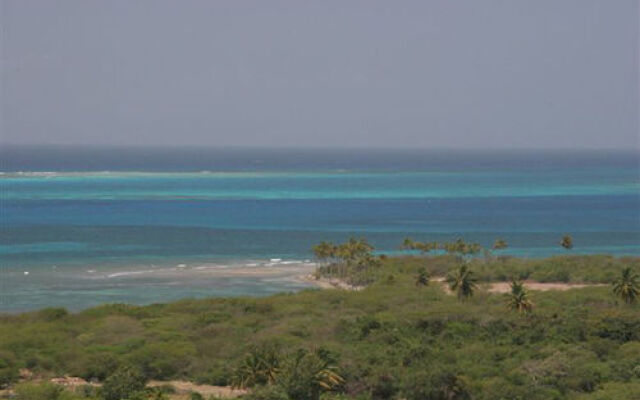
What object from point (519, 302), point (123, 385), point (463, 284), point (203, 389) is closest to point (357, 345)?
point (203, 389)

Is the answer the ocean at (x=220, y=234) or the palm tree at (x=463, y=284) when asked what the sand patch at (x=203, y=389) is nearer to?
the palm tree at (x=463, y=284)

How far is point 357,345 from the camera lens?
172ft

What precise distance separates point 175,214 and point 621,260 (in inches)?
3588

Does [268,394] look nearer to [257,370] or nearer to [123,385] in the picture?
[257,370]

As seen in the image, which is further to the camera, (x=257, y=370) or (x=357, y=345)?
(x=357, y=345)

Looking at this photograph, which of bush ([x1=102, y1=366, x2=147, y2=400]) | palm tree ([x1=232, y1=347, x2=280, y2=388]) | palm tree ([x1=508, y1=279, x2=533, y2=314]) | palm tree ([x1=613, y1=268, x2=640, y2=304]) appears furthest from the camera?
palm tree ([x1=613, y1=268, x2=640, y2=304])

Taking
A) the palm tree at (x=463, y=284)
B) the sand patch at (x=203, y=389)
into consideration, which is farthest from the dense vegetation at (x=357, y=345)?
the sand patch at (x=203, y=389)

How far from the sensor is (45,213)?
158m

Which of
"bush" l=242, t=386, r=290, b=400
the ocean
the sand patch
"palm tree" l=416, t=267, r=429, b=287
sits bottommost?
the ocean

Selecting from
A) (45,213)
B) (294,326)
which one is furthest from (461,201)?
(294,326)

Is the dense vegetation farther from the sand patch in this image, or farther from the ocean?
the ocean

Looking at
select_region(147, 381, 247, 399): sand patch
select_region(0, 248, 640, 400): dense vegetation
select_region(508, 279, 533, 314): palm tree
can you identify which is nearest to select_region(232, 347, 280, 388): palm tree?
select_region(0, 248, 640, 400): dense vegetation

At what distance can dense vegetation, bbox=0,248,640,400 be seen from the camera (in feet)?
143

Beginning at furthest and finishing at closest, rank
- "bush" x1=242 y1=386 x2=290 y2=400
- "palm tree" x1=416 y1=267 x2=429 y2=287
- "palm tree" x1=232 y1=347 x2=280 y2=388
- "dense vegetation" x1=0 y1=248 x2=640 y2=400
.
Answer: "palm tree" x1=416 y1=267 x2=429 y2=287 → "palm tree" x1=232 y1=347 x2=280 y2=388 → "dense vegetation" x1=0 y1=248 x2=640 y2=400 → "bush" x1=242 y1=386 x2=290 y2=400
